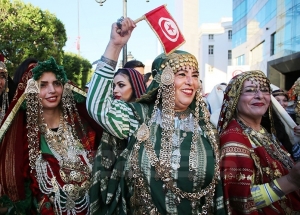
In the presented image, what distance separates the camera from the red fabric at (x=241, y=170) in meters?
2.34

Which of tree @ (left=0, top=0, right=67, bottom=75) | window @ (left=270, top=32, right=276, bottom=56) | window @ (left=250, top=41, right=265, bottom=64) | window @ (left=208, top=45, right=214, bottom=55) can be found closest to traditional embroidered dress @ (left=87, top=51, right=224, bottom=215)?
tree @ (left=0, top=0, right=67, bottom=75)

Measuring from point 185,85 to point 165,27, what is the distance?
20.3 inches

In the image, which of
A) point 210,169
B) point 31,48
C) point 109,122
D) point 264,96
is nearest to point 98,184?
point 109,122

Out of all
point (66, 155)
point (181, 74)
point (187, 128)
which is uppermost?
point (181, 74)

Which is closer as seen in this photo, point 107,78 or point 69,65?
point 107,78

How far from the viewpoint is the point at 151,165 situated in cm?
222

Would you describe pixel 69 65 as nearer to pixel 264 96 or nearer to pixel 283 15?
pixel 283 15

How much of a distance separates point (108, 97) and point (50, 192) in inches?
36.0

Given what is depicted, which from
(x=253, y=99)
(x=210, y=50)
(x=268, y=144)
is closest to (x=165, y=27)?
(x=253, y=99)

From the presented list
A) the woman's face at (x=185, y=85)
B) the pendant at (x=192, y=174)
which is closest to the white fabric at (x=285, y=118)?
the woman's face at (x=185, y=85)

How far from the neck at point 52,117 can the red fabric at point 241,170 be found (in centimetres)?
133

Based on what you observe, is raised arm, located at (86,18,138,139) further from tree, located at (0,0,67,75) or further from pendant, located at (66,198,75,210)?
tree, located at (0,0,67,75)

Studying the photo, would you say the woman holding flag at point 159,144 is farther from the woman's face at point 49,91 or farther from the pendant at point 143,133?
the woman's face at point 49,91

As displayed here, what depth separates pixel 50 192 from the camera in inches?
101
